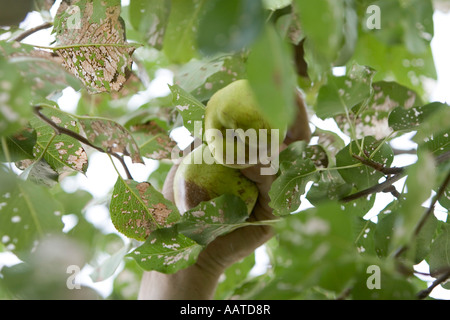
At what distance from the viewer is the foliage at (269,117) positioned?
0.28 meters

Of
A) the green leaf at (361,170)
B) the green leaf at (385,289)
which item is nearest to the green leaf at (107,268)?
the green leaf at (361,170)

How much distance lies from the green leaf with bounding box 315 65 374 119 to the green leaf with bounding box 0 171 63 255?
1.04 feet

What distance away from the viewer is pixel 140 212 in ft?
2.09

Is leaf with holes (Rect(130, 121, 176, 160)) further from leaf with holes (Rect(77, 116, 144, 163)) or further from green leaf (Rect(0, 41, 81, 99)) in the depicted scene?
green leaf (Rect(0, 41, 81, 99))

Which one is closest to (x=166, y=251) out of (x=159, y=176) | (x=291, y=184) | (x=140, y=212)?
(x=140, y=212)

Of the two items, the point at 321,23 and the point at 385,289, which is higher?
the point at 321,23

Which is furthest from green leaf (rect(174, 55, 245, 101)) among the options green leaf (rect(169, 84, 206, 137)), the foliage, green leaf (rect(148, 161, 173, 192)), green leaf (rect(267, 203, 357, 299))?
green leaf (rect(267, 203, 357, 299))

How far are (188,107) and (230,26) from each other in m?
0.40

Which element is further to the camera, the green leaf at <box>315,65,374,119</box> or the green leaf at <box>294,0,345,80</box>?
the green leaf at <box>315,65,374,119</box>

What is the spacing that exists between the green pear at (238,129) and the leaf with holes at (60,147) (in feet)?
0.53

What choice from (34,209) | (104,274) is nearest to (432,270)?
(34,209)

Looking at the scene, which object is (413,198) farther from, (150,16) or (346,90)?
(150,16)

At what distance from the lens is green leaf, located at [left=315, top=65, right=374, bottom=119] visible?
1.85ft

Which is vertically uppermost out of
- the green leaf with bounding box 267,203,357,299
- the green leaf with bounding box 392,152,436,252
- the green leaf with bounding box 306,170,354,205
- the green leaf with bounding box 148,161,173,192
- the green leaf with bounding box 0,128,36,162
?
the green leaf with bounding box 392,152,436,252
